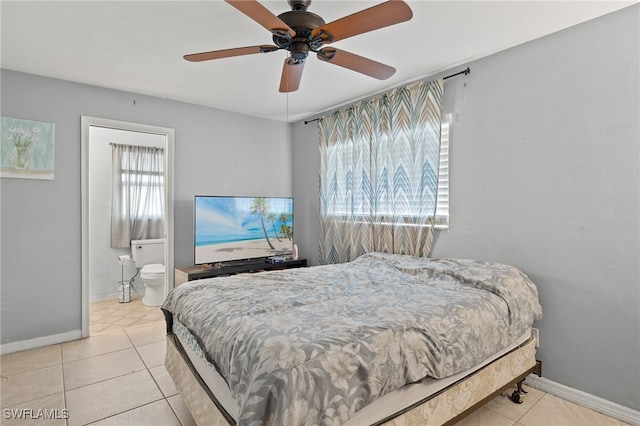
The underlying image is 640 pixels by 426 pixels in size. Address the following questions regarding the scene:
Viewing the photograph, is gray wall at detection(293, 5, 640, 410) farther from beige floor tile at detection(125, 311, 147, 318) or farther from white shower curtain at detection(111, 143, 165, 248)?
white shower curtain at detection(111, 143, 165, 248)

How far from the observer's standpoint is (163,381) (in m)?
2.51

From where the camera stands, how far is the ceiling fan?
58.7 inches

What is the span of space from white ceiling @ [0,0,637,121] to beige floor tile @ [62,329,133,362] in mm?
2521

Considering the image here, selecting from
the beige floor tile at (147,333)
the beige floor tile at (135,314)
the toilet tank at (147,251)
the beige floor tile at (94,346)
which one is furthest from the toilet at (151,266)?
the beige floor tile at (94,346)

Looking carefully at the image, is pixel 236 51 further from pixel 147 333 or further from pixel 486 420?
pixel 147 333

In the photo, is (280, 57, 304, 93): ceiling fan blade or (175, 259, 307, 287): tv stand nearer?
(280, 57, 304, 93): ceiling fan blade

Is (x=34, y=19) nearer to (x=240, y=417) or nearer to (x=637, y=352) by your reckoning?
(x=240, y=417)

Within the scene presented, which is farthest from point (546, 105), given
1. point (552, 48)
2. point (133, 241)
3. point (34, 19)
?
point (133, 241)

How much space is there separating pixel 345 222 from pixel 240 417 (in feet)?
9.11

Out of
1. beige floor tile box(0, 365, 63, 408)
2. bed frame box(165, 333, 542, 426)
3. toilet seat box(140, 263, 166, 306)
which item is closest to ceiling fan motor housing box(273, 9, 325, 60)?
bed frame box(165, 333, 542, 426)

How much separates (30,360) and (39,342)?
31 centimetres

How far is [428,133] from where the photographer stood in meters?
2.96

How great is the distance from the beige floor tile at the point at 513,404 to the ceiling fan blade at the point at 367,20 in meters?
2.39

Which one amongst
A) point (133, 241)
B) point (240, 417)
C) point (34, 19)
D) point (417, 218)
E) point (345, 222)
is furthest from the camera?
point (133, 241)
